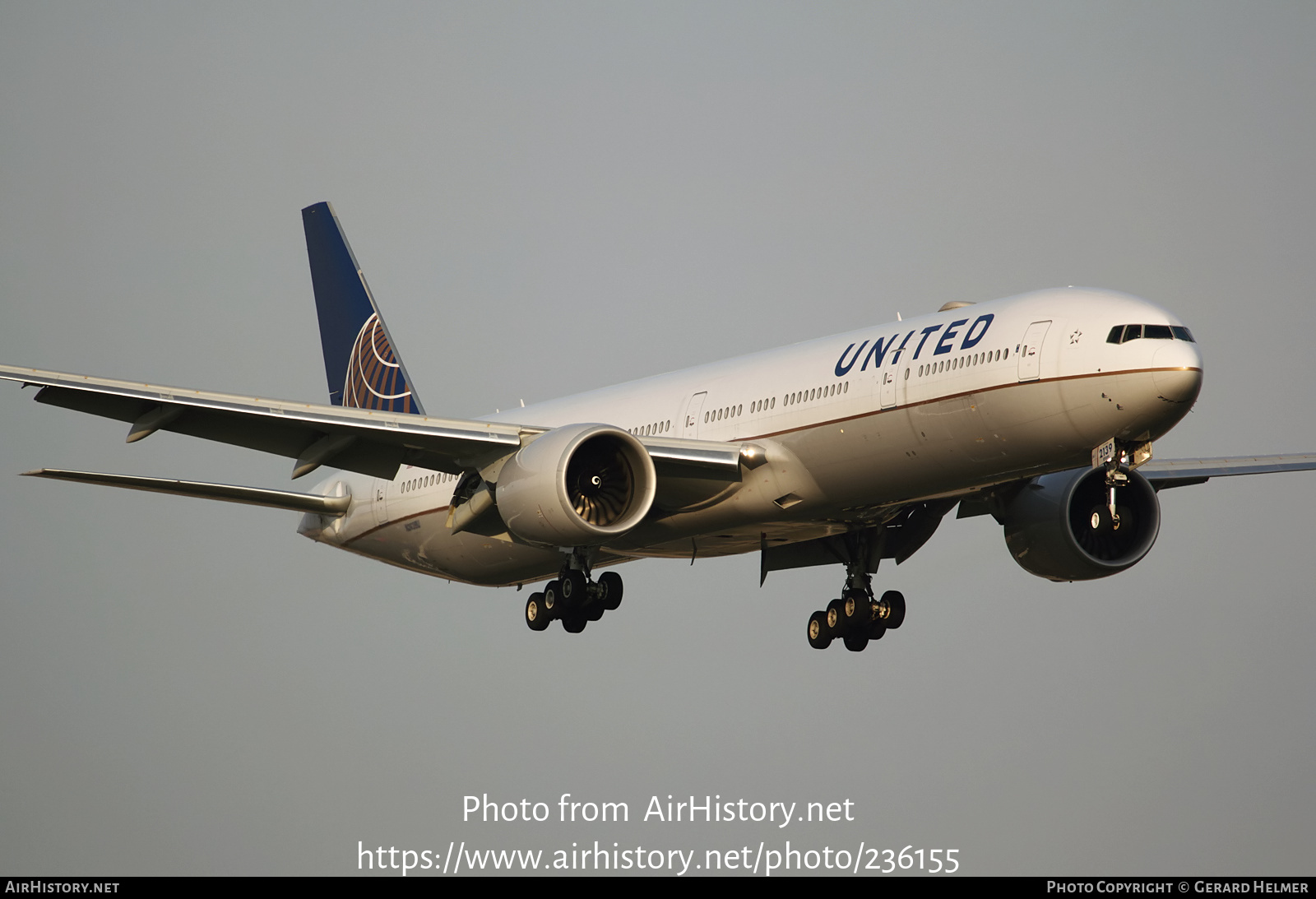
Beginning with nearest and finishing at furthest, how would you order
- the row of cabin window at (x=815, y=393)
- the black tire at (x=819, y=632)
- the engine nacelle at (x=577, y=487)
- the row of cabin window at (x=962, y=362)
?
the row of cabin window at (x=962, y=362)
the engine nacelle at (x=577, y=487)
the row of cabin window at (x=815, y=393)
the black tire at (x=819, y=632)

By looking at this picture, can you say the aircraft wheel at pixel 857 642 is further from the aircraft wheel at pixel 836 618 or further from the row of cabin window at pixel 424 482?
the row of cabin window at pixel 424 482

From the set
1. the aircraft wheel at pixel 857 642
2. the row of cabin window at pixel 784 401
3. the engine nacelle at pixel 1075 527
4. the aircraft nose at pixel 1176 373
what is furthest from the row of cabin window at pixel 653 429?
the aircraft nose at pixel 1176 373

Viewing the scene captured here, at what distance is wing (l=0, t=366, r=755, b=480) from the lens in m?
28.6

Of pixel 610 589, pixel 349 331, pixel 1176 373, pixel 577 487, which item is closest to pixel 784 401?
pixel 577 487

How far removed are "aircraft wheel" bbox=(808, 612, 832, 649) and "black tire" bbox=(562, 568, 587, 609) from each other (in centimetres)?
541

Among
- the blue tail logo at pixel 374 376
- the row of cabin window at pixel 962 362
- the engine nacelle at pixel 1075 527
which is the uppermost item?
the blue tail logo at pixel 374 376

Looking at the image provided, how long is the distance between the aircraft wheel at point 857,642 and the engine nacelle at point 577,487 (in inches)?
275

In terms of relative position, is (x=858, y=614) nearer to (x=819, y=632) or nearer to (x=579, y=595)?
(x=819, y=632)

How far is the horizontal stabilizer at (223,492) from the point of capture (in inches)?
1208

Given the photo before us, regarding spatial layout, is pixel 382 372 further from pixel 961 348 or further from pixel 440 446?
pixel 961 348

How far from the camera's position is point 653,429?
112 feet

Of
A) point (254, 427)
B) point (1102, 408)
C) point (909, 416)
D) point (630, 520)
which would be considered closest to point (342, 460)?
point (254, 427)

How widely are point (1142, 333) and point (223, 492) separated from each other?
18044 millimetres

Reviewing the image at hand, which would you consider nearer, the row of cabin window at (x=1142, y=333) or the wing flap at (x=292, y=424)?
the row of cabin window at (x=1142, y=333)
